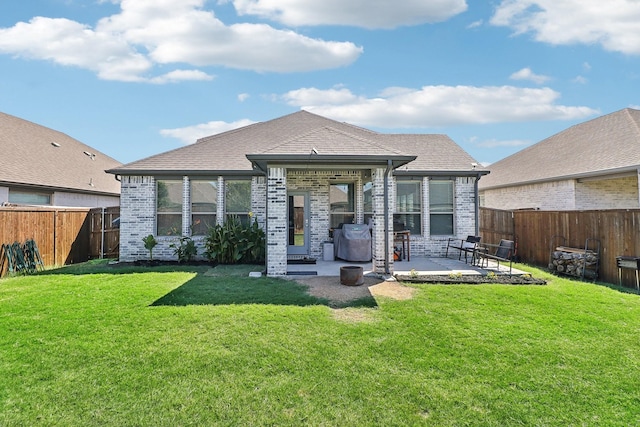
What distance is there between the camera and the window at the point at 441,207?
11648 mm

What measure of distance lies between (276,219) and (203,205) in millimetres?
4384

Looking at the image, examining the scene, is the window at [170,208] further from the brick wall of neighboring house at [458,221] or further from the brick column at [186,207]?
the brick wall of neighboring house at [458,221]

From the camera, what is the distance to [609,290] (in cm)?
691

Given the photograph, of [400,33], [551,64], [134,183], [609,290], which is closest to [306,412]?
[609,290]

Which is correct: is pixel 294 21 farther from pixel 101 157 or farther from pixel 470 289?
pixel 101 157

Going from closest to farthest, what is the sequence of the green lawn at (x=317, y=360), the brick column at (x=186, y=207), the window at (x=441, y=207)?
the green lawn at (x=317, y=360), the brick column at (x=186, y=207), the window at (x=441, y=207)

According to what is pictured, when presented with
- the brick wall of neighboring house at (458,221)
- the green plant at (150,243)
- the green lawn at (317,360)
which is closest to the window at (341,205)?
the brick wall of neighboring house at (458,221)

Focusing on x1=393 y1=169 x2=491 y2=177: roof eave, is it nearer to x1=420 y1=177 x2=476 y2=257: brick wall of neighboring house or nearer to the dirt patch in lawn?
x1=420 y1=177 x2=476 y2=257: brick wall of neighboring house

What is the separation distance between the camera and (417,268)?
29.7ft

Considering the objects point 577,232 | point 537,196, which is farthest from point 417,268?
point 537,196

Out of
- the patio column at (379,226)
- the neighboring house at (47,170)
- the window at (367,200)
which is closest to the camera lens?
the patio column at (379,226)

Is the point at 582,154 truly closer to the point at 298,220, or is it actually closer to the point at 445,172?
the point at 445,172

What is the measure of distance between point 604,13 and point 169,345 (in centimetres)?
1266

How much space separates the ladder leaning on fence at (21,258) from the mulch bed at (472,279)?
1008 centimetres
